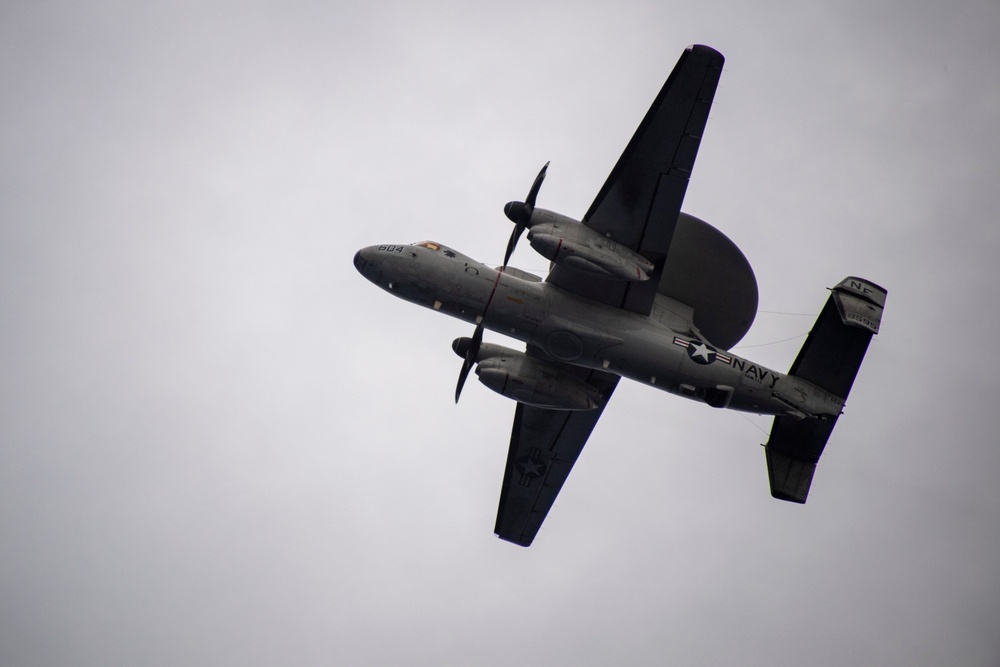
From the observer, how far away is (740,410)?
25703mm

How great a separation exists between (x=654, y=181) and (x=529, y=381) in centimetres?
728

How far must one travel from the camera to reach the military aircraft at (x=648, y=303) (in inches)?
953

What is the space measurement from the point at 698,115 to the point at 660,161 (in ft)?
5.34

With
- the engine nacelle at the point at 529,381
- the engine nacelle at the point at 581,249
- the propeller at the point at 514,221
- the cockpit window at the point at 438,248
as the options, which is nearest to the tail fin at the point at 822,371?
the engine nacelle at the point at 529,381

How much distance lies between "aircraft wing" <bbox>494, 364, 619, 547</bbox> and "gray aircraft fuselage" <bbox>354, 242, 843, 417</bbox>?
11.6 feet

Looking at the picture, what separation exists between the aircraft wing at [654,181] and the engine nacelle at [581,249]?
35 cm

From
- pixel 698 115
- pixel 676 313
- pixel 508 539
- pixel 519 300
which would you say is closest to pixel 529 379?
pixel 519 300

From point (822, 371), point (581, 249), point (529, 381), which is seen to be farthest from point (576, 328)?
point (822, 371)

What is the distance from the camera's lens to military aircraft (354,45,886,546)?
24.2 metres

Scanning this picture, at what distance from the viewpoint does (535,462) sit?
97.1 feet

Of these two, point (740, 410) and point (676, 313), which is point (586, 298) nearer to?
point (676, 313)

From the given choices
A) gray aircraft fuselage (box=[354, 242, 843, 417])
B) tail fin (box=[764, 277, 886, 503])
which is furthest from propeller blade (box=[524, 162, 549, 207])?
tail fin (box=[764, 277, 886, 503])

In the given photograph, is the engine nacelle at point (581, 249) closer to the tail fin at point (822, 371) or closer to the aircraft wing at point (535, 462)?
the aircraft wing at point (535, 462)

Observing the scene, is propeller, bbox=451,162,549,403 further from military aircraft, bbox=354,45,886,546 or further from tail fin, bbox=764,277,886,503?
tail fin, bbox=764,277,886,503
